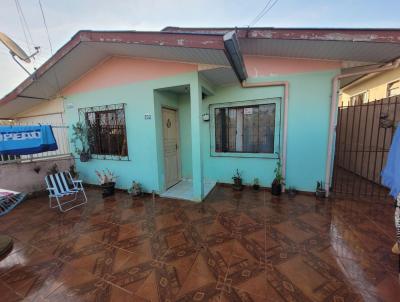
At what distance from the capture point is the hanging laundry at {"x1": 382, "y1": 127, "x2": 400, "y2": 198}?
1.75 m

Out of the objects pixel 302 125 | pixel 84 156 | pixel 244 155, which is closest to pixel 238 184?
pixel 244 155

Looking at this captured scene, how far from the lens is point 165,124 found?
15.1 ft

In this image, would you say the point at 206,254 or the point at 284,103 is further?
the point at 284,103

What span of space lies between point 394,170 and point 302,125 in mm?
2306

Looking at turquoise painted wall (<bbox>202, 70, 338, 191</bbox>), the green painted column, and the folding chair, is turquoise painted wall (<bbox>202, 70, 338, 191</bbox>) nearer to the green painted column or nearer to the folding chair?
the green painted column

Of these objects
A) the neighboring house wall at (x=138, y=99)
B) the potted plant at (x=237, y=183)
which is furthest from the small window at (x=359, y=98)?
the neighboring house wall at (x=138, y=99)

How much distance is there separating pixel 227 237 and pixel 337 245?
58.5 inches

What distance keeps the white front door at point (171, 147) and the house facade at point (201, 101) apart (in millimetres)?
29

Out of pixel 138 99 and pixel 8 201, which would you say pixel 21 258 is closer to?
pixel 8 201

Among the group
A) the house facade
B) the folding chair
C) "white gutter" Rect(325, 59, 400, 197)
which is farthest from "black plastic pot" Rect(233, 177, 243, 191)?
the folding chair

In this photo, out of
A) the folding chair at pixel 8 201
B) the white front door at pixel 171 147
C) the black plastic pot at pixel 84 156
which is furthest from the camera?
the black plastic pot at pixel 84 156

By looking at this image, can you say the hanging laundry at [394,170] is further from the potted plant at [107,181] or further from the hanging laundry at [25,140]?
the hanging laundry at [25,140]

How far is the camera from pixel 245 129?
4637 millimetres

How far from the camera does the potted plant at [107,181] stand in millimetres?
4453
